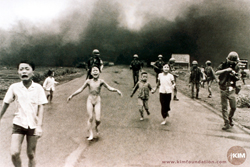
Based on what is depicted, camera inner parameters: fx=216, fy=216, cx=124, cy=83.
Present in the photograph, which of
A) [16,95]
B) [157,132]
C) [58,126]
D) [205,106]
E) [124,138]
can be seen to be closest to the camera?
[16,95]

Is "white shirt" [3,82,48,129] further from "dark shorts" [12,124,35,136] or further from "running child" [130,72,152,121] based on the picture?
"running child" [130,72,152,121]

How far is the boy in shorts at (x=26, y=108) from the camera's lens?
2.90m

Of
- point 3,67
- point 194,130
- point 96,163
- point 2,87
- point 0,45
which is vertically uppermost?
point 0,45

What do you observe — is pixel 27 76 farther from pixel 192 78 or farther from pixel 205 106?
pixel 192 78

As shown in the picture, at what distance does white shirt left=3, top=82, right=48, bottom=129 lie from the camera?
2.93 m

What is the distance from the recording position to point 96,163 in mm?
3668

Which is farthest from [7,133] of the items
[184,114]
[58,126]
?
[184,114]

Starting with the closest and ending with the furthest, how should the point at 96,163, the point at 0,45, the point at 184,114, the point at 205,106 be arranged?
the point at 96,163, the point at 0,45, the point at 184,114, the point at 205,106

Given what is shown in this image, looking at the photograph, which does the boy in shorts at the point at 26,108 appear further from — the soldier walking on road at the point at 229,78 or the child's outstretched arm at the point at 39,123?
the soldier walking on road at the point at 229,78


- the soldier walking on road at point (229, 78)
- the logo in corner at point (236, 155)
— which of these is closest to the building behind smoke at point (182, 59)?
the soldier walking on road at point (229, 78)

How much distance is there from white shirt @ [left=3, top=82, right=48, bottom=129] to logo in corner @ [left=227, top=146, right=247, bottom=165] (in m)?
3.52

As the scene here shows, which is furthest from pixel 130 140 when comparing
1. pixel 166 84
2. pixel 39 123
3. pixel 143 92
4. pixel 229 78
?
pixel 229 78

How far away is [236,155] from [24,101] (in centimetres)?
388

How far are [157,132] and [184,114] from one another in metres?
2.19
